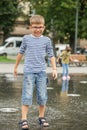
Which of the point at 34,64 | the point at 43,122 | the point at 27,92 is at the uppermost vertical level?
the point at 34,64

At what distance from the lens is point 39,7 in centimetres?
4772

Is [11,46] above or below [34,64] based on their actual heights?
below

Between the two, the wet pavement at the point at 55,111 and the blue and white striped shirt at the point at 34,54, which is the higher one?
the blue and white striped shirt at the point at 34,54

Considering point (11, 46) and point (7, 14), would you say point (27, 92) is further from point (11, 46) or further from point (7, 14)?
point (7, 14)

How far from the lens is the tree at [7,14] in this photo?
60.1 m

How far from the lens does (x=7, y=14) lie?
6184cm

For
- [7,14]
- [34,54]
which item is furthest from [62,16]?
[34,54]

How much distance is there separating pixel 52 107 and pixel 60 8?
35838 millimetres

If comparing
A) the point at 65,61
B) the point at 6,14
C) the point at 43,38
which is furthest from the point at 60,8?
the point at 43,38

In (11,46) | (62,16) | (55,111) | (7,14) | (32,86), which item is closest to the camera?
(32,86)

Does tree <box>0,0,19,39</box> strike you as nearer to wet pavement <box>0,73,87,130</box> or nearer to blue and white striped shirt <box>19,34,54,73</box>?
wet pavement <box>0,73,87,130</box>

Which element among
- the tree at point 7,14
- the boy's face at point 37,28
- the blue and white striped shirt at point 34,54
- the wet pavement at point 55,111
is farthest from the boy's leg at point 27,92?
the tree at point 7,14

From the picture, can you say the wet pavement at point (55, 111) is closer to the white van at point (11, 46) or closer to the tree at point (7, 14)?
the white van at point (11, 46)

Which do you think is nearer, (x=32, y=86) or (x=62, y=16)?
(x=32, y=86)
